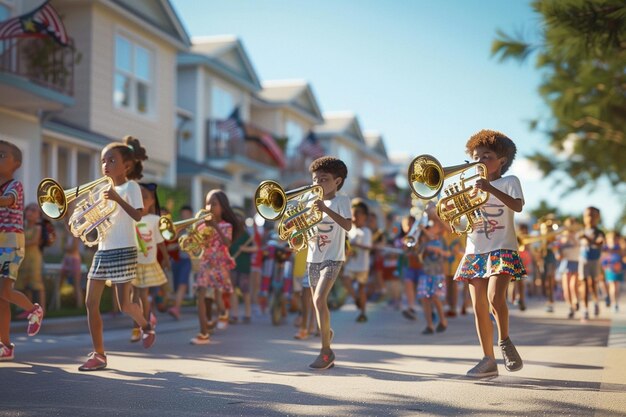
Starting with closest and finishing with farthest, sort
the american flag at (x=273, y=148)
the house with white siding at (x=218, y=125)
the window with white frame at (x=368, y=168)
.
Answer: the house with white siding at (x=218, y=125), the american flag at (x=273, y=148), the window with white frame at (x=368, y=168)

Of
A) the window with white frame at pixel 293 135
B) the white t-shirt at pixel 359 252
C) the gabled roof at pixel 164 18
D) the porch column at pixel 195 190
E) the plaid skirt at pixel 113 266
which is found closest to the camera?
the plaid skirt at pixel 113 266

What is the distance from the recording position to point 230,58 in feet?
105

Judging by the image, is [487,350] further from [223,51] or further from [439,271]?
[223,51]

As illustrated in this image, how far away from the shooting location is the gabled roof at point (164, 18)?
2392 cm

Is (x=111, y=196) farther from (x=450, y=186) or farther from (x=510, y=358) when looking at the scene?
(x=510, y=358)

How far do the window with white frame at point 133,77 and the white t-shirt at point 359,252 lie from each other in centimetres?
1009

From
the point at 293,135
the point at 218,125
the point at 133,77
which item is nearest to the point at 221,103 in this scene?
the point at 218,125

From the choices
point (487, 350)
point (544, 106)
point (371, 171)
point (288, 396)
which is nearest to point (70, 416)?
point (288, 396)

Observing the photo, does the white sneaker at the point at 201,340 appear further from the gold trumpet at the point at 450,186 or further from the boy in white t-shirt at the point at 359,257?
the boy in white t-shirt at the point at 359,257

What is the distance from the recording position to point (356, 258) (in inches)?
588

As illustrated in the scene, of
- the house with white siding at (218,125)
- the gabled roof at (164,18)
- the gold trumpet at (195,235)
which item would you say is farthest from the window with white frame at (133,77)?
the gold trumpet at (195,235)

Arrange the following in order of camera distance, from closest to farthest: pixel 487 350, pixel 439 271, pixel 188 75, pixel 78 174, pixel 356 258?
pixel 487 350, pixel 439 271, pixel 356 258, pixel 78 174, pixel 188 75

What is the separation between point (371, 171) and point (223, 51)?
24552 millimetres

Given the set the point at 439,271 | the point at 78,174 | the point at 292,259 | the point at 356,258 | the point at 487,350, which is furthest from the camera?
the point at 78,174
